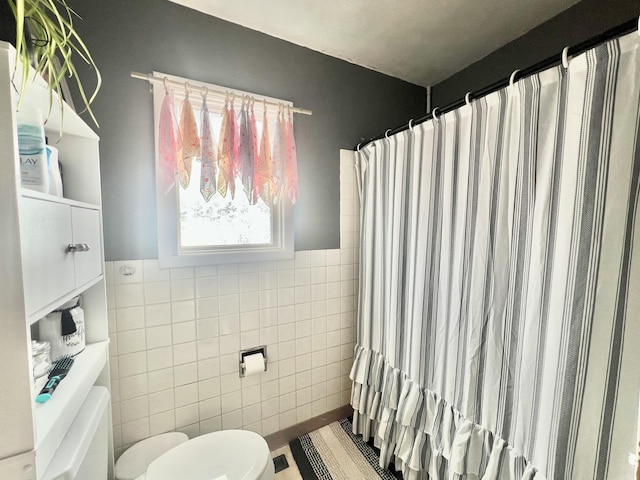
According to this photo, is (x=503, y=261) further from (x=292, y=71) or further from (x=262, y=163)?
(x=292, y=71)

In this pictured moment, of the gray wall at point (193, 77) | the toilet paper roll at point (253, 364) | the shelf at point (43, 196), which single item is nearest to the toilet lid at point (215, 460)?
the toilet paper roll at point (253, 364)

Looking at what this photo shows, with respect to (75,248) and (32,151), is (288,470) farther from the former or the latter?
(32,151)

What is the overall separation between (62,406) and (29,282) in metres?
0.38

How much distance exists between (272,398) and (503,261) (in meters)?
1.47

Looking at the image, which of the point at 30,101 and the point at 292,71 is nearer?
the point at 30,101

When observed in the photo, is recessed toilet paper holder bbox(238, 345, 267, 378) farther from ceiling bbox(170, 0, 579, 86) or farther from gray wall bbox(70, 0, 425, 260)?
ceiling bbox(170, 0, 579, 86)

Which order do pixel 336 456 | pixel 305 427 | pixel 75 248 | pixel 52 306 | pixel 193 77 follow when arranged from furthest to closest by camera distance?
pixel 305 427
pixel 336 456
pixel 193 77
pixel 75 248
pixel 52 306

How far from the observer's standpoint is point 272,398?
162 centimetres

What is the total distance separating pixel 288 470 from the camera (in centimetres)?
151

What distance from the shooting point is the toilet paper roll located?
1.48 metres

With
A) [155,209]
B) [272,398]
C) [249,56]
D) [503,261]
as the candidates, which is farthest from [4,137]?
[272,398]

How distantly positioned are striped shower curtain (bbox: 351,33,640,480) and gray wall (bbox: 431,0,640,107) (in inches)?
30.9

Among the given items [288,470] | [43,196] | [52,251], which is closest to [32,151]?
[43,196]

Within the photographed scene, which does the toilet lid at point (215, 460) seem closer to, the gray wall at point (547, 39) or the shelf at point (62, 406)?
the shelf at point (62, 406)
